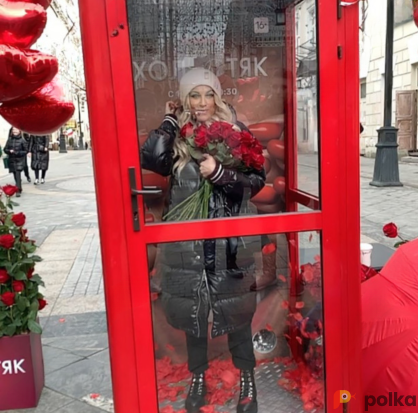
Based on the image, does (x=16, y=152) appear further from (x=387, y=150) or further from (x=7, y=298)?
(x=7, y=298)

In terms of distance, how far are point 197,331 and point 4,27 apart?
1.59 m

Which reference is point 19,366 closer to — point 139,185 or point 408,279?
point 139,185

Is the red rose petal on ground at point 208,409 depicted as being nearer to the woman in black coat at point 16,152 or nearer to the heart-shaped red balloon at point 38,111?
the heart-shaped red balloon at point 38,111

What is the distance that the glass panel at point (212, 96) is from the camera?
1933mm

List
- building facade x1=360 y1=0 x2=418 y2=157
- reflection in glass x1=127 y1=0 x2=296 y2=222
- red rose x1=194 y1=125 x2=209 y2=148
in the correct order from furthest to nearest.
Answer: building facade x1=360 y1=0 x2=418 y2=157
red rose x1=194 y1=125 x2=209 y2=148
reflection in glass x1=127 y1=0 x2=296 y2=222

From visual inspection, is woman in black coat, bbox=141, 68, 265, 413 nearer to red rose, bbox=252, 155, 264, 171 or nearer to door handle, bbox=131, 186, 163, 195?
red rose, bbox=252, 155, 264, 171

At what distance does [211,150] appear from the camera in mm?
2006

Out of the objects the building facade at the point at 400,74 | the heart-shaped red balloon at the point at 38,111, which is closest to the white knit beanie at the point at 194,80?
the heart-shaped red balloon at the point at 38,111

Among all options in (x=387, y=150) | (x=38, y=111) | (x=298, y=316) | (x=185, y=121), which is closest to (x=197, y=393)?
(x=298, y=316)

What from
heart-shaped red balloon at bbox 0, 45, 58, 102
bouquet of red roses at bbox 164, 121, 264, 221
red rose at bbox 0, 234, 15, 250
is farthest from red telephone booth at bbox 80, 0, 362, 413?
red rose at bbox 0, 234, 15, 250

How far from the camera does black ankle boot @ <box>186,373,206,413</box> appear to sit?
2.15m

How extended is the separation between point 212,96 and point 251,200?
0.49 metres

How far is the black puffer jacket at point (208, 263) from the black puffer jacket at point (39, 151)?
37.3ft

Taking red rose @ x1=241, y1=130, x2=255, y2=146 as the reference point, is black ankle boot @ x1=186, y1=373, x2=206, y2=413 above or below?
below
